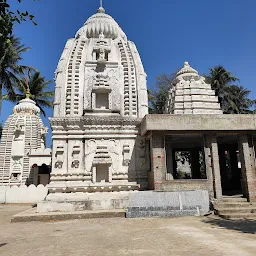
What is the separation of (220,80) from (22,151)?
28.6 meters

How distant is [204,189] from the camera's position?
12.4 m

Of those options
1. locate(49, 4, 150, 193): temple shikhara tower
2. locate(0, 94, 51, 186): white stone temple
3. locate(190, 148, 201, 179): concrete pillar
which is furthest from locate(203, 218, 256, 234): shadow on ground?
locate(0, 94, 51, 186): white stone temple

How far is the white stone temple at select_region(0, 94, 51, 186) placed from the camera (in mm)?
25109

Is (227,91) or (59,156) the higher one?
(227,91)

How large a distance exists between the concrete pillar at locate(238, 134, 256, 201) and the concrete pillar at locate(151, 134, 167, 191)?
4.17 metres

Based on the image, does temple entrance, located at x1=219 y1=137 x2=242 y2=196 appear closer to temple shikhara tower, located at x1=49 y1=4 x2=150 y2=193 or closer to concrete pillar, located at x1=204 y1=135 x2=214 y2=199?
concrete pillar, located at x1=204 y1=135 x2=214 y2=199

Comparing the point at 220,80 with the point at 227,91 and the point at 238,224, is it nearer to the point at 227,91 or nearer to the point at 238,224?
the point at 227,91

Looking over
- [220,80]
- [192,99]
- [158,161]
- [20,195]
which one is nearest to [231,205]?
[158,161]

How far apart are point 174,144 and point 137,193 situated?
25.4 feet

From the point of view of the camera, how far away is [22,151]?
1016 inches

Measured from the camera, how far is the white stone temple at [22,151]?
25.1 m

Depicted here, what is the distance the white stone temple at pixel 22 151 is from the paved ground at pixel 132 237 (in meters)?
16.1

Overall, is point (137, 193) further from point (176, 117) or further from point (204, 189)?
point (176, 117)

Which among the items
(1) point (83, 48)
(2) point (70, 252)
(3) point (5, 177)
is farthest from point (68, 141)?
(3) point (5, 177)
